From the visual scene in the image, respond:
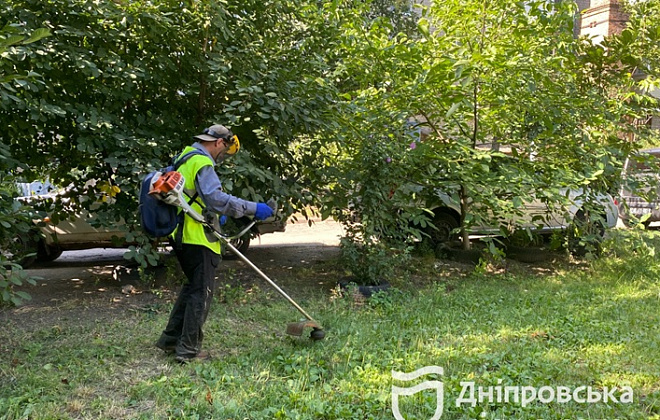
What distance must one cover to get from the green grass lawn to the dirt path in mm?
378

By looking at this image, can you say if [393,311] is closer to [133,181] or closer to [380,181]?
[380,181]

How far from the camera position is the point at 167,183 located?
11.2 feet

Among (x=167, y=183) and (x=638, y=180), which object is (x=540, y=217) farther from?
(x=167, y=183)

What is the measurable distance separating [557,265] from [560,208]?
1421mm

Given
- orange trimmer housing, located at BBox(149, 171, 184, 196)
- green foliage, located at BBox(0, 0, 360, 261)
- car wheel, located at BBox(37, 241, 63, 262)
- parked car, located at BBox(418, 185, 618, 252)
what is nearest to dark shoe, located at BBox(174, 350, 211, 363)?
orange trimmer housing, located at BBox(149, 171, 184, 196)

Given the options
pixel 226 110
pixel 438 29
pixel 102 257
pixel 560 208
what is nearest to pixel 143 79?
pixel 226 110

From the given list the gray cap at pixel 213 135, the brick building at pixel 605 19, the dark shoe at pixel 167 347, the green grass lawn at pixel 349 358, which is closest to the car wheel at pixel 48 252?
the green grass lawn at pixel 349 358

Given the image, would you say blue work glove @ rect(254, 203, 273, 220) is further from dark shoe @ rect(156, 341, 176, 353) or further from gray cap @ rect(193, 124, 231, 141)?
dark shoe @ rect(156, 341, 176, 353)

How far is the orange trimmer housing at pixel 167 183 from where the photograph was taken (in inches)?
134

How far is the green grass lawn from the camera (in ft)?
10.2

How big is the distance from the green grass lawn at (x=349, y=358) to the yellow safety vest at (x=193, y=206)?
0.91m

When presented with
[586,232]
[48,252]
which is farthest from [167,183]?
[586,232]

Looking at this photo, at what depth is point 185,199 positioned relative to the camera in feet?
12.0

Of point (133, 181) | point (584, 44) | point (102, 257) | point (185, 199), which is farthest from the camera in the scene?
point (102, 257)
